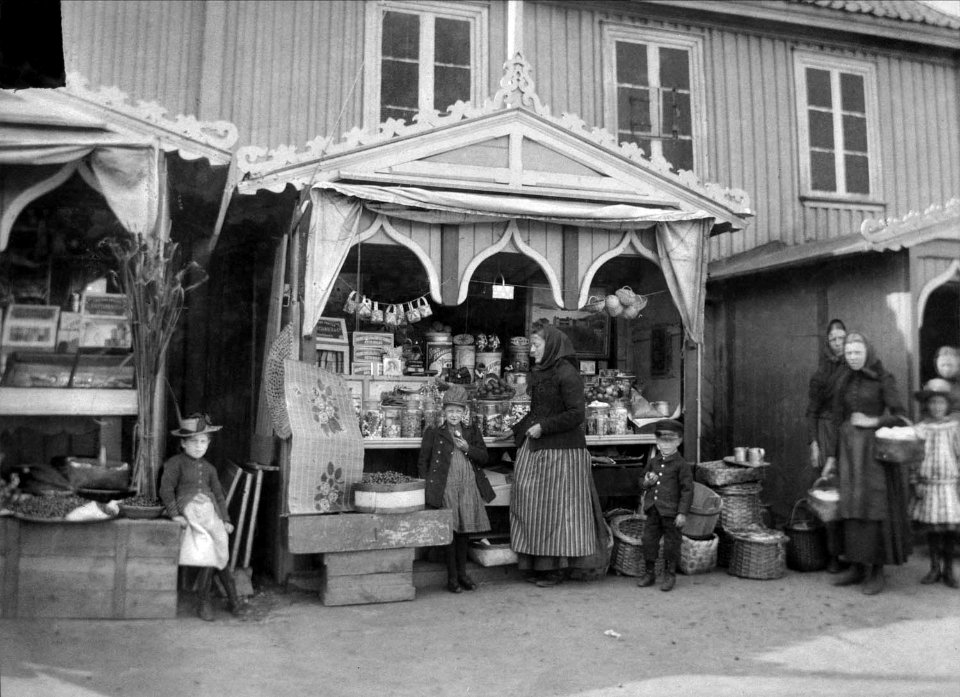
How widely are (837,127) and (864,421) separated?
18.5 ft

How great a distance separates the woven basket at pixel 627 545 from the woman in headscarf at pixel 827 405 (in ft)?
5.19

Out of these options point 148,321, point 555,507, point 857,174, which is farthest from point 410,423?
point 857,174

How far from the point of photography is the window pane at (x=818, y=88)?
417 inches

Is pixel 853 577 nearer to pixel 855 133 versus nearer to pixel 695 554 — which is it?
pixel 695 554

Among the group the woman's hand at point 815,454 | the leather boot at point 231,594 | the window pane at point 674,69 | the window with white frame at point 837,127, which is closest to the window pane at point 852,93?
the window with white frame at point 837,127

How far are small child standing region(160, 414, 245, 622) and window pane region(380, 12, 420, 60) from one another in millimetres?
5544

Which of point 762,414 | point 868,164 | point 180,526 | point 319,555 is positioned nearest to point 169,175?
point 180,526

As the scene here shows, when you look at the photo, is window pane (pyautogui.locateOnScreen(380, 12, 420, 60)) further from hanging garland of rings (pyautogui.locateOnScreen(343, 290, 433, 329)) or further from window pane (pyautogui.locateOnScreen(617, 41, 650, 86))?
hanging garland of rings (pyautogui.locateOnScreen(343, 290, 433, 329))

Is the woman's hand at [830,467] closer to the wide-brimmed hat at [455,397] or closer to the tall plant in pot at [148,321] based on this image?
the wide-brimmed hat at [455,397]

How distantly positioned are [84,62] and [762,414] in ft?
27.1

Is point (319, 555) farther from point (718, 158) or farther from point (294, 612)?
point (718, 158)

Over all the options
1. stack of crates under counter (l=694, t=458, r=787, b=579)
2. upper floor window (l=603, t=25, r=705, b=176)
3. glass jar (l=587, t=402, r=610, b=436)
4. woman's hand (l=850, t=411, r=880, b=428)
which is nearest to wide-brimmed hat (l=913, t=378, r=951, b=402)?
woman's hand (l=850, t=411, r=880, b=428)

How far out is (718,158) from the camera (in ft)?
33.5

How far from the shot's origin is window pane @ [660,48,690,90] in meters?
Answer: 10.2
